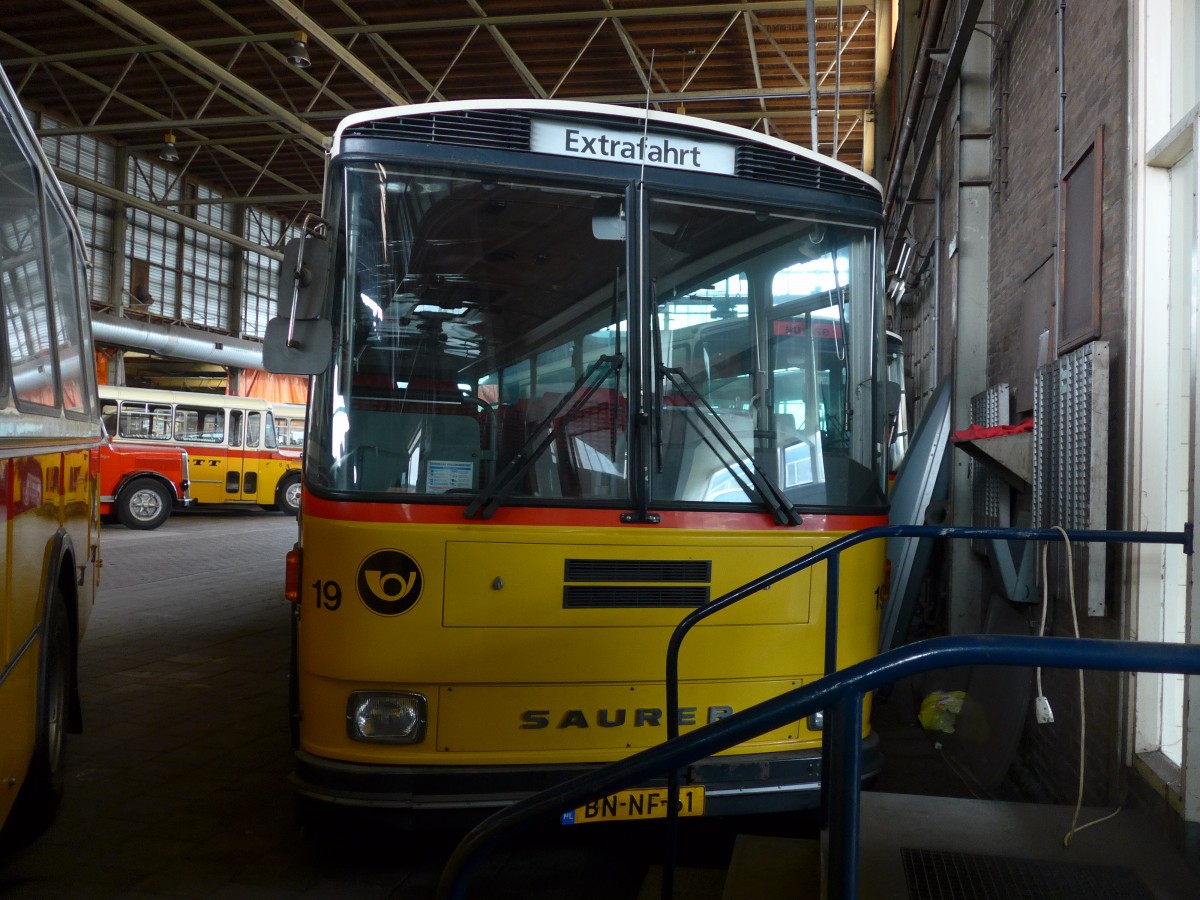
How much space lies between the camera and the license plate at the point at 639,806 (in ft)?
10.3

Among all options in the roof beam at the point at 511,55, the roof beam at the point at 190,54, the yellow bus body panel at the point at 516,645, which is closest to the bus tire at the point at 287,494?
the roof beam at the point at 190,54

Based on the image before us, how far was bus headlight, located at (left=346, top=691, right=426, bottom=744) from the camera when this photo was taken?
338 centimetres

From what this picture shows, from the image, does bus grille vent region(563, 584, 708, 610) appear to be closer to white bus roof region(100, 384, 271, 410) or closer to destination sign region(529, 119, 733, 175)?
destination sign region(529, 119, 733, 175)

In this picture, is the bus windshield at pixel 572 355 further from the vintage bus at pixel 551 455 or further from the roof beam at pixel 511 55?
the roof beam at pixel 511 55

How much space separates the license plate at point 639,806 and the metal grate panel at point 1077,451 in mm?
1654

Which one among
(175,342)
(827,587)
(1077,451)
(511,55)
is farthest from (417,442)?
(175,342)

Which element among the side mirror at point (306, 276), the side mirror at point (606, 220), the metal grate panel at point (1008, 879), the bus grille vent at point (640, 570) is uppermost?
the side mirror at point (606, 220)

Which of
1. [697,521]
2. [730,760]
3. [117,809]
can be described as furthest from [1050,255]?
[117,809]

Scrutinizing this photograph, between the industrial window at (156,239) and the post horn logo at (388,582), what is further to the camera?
the industrial window at (156,239)

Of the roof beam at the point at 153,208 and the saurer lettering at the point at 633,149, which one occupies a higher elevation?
the roof beam at the point at 153,208

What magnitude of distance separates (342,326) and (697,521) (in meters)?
1.42

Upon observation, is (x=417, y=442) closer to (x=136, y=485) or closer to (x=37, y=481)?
(x=37, y=481)

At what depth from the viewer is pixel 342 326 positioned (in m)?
3.51

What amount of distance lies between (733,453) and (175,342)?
21164mm
